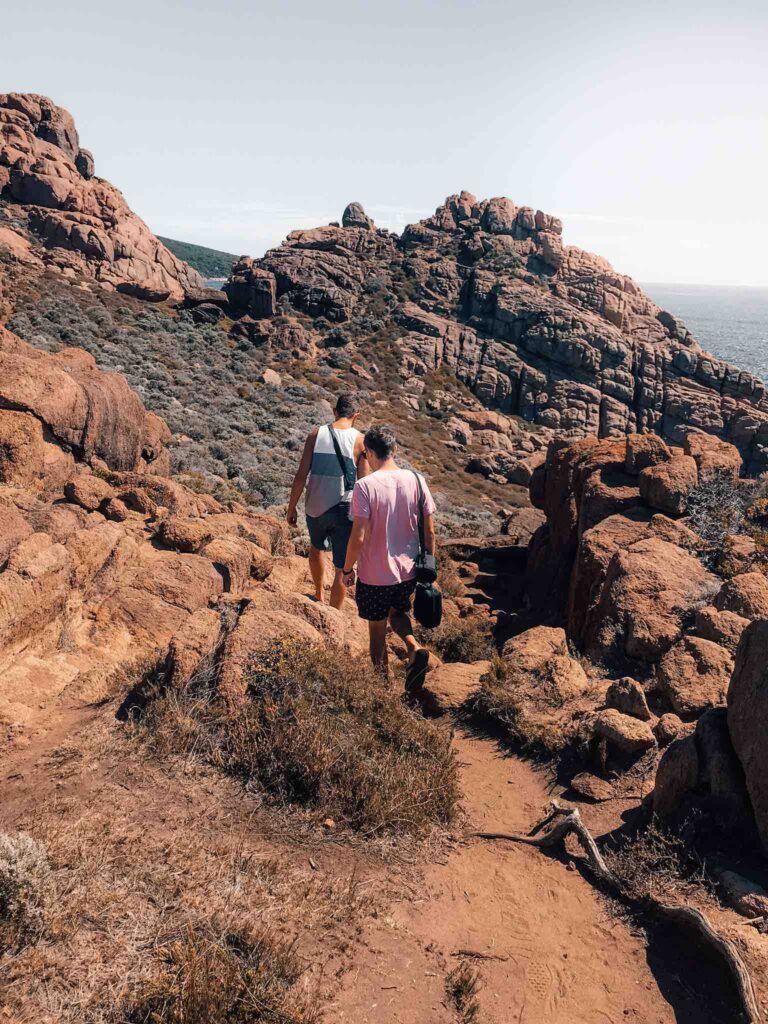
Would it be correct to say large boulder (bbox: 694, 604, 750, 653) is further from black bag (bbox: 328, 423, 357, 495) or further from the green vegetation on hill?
the green vegetation on hill

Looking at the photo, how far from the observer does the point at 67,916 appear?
88.4 inches

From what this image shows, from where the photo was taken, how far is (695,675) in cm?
451

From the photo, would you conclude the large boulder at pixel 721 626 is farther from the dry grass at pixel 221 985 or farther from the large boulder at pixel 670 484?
the dry grass at pixel 221 985

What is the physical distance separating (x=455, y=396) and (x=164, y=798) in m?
43.4

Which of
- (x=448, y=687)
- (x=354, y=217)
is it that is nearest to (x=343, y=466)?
(x=448, y=687)

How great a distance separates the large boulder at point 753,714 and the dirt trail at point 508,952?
35.6 inches

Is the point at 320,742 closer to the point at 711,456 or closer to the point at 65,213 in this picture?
the point at 711,456

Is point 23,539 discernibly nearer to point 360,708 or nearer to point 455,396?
point 360,708

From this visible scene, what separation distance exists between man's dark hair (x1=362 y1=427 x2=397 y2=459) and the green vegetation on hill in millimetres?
116998

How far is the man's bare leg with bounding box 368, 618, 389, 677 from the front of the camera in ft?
14.8

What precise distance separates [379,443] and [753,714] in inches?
106

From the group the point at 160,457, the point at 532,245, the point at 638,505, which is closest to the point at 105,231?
the point at 532,245

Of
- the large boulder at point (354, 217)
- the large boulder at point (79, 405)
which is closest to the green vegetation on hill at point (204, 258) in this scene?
the large boulder at point (354, 217)

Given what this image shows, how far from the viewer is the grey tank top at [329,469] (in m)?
4.93
